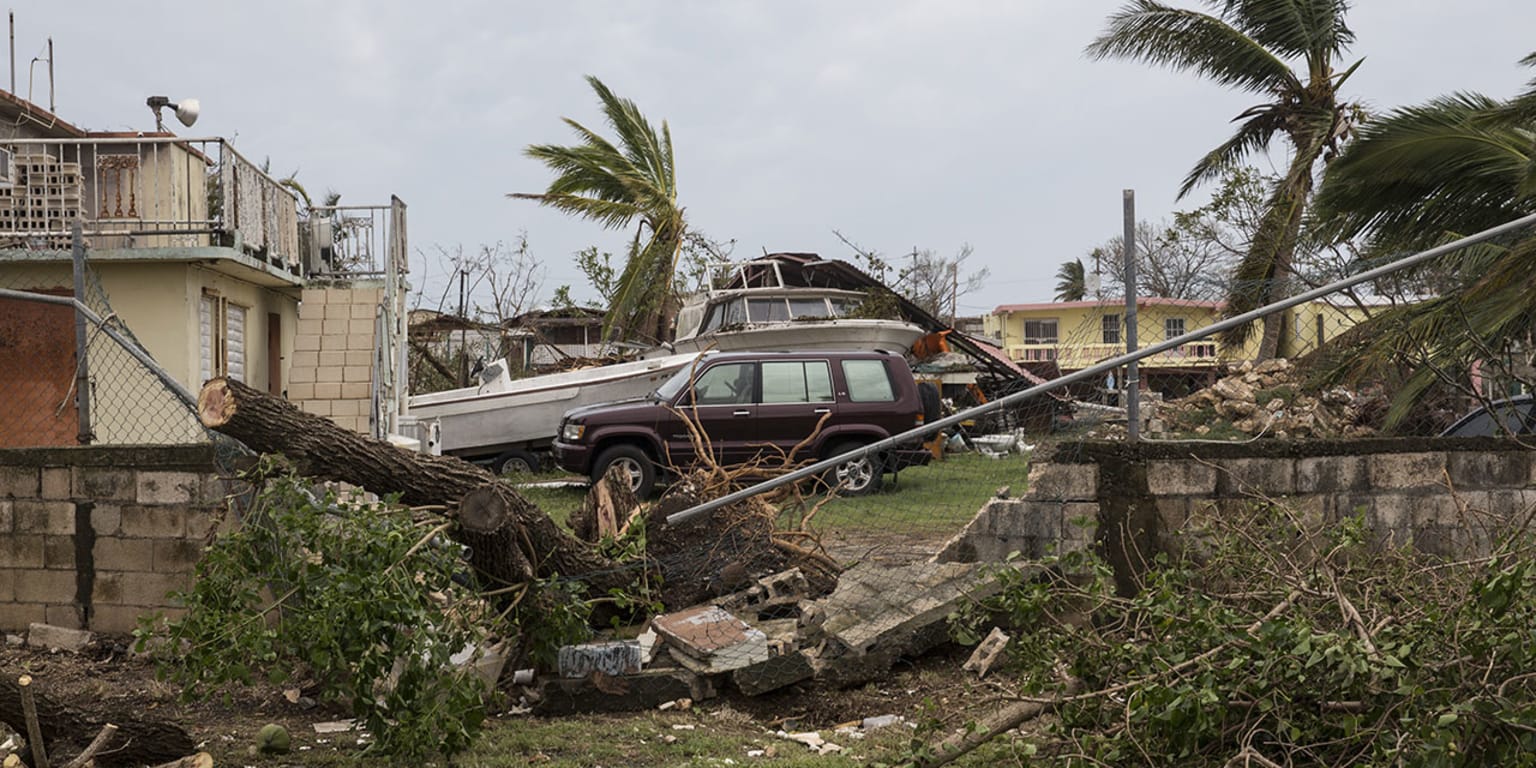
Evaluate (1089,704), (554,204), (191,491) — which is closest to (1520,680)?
(1089,704)

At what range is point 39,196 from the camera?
37.5 feet

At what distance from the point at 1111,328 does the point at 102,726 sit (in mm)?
5890

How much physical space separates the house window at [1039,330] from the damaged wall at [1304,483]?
116ft

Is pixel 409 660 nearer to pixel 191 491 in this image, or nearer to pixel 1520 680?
pixel 191 491

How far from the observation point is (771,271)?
827 inches

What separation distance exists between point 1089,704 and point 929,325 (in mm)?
17257

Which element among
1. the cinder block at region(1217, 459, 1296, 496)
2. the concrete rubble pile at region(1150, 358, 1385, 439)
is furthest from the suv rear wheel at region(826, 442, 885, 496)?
the cinder block at region(1217, 459, 1296, 496)

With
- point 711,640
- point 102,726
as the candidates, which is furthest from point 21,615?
point 711,640

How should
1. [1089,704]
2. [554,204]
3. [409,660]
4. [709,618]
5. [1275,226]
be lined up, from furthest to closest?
1. [554,204]
2. [1275,226]
3. [709,618]
4. [409,660]
5. [1089,704]

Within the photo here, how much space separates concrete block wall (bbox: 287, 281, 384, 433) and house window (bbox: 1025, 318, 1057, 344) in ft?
98.8

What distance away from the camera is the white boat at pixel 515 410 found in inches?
639

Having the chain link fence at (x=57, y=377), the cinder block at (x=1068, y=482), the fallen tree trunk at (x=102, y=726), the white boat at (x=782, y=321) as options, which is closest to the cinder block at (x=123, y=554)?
the fallen tree trunk at (x=102, y=726)

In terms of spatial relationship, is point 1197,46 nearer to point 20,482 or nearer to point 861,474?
point 861,474

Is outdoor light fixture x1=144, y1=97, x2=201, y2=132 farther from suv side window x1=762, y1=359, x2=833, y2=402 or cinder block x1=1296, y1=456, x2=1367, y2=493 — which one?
cinder block x1=1296, y1=456, x2=1367, y2=493
